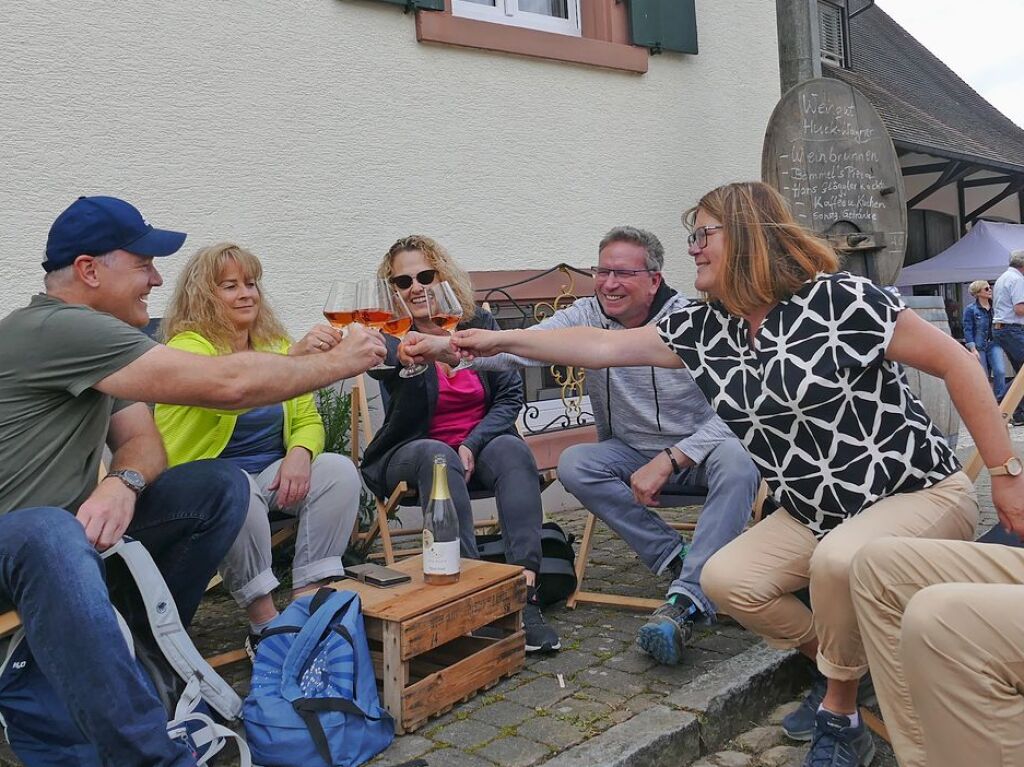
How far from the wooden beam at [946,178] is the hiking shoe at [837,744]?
38.2 feet

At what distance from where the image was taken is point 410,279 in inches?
146

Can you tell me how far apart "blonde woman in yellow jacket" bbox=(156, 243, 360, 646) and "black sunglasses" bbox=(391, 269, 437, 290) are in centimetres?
49

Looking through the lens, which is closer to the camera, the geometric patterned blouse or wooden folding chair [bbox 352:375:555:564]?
the geometric patterned blouse

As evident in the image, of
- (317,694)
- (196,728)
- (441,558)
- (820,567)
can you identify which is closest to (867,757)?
(820,567)

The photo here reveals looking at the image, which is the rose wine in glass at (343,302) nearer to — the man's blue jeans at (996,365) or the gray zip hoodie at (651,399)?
the gray zip hoodie at (651,399)

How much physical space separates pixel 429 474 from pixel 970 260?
11954mm

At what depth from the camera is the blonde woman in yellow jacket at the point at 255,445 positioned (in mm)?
3105

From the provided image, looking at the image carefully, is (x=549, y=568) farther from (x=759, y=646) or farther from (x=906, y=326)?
(x=906, y=326)

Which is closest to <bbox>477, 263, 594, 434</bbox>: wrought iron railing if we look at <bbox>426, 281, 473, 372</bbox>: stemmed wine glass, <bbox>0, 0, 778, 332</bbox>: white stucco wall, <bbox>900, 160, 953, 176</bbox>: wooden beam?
<bbox>0, 0, 778, 332</bbox>: white stucco wall

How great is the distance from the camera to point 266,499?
3.30 meters

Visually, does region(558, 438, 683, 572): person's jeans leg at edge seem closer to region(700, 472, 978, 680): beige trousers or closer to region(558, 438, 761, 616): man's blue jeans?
region(558, 438, 761, 616): man's blue jeans

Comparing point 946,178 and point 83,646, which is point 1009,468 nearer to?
point 83,646

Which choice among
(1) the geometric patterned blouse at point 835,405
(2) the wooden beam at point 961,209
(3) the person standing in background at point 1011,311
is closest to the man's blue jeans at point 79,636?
(1) the geometric patterned blouse at point 835,405

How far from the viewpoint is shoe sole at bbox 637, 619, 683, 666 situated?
118 inches
